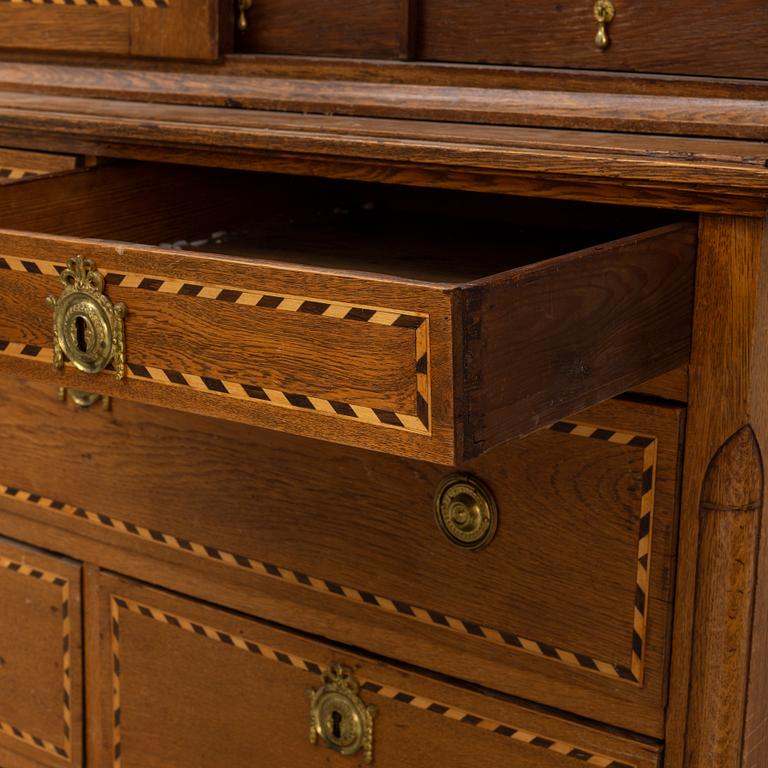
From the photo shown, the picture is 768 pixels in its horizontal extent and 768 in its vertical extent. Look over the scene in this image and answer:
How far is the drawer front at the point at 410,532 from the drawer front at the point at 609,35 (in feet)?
1.02

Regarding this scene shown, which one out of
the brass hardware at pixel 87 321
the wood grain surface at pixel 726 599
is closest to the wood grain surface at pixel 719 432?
the wood grain surface at pixel 726 599

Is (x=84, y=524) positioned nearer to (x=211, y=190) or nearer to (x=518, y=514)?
(x=211, y=190)

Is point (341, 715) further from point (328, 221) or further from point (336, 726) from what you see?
point (328, 221)

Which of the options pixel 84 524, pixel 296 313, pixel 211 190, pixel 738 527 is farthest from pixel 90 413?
pixel 738 527

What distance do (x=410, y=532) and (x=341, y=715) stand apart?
0.23m

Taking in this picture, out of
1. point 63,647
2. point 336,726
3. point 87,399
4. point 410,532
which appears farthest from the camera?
point 63,647

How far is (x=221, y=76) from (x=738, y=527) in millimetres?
720

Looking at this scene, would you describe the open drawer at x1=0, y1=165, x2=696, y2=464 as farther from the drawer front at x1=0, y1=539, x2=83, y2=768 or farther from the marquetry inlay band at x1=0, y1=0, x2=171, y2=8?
the drawer front at x1=0, y1=539, x2=83, y2=768

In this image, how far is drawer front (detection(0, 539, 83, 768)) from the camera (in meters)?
1.72

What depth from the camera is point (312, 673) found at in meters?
1.50

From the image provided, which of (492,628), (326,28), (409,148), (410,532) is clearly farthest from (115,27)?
(492,628)

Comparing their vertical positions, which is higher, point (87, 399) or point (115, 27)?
point (115, 27)

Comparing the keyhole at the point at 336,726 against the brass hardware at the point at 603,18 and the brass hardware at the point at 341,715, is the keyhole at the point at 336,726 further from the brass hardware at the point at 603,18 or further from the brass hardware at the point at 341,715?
the brass hardware at the point at 603,18

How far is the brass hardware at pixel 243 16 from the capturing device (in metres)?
1.53
